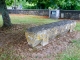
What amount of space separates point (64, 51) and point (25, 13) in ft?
45.2

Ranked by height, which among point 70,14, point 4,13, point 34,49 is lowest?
point 34,49

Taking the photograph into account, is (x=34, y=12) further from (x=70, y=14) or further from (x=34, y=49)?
→ (x=34, y=49)

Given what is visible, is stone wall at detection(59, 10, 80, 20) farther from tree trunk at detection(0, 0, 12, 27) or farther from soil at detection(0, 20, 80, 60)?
soil at detection(0, 20, 80, 60)

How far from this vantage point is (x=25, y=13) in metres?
18.7

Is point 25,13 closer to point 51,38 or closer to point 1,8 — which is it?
point 1,8

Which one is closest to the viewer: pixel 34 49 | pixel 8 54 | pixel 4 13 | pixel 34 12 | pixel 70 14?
pixel 8 54

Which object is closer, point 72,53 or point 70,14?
point 72,53

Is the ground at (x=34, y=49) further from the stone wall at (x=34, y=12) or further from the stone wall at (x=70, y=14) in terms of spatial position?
the stone wall at (x=34, y=12)

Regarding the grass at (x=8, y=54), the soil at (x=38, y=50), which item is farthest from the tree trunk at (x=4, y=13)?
the grass at (x=8, y=54)

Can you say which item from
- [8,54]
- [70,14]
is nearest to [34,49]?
[8,54]

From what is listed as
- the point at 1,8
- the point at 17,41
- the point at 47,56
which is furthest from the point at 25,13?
the point at 47,56

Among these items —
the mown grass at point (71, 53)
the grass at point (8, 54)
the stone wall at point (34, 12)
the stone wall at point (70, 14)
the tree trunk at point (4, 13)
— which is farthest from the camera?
the stone wall at point (34, 12)

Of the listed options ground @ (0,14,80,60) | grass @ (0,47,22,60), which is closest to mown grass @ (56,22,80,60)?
ground @ (0,14,80,60)

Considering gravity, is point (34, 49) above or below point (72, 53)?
above
